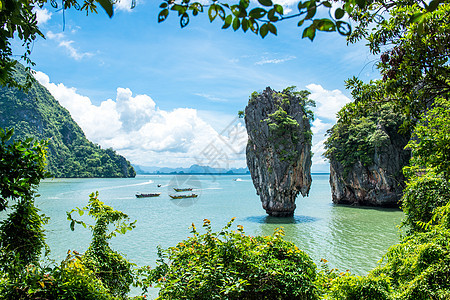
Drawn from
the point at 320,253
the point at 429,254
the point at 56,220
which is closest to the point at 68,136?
the point at 56,220

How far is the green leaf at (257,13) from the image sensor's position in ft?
3.33

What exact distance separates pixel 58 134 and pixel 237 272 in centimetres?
11390

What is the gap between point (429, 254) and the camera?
407 cm

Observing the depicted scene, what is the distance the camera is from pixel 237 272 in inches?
131

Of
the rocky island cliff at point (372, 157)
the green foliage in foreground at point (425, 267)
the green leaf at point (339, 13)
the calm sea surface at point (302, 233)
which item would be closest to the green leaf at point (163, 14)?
the green leaf at point (339, 13)

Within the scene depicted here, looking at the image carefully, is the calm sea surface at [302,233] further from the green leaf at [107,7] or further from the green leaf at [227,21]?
the green leaf at [227,21]

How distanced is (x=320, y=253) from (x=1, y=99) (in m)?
99.8

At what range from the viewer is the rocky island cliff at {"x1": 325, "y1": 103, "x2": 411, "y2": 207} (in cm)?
2752

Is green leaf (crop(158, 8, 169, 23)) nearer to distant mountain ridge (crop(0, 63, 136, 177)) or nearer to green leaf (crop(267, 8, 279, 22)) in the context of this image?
green leaf (crop(267, 8, 279, 22))

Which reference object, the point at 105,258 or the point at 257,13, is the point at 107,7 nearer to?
the point at 257,13

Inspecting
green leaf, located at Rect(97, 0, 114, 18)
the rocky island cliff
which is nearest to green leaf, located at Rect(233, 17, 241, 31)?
green leaf, located at Rect(97, 0, 114, 18)

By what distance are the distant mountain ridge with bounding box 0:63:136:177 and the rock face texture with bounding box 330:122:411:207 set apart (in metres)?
84.7

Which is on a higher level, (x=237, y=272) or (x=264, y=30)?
(x=264, y=30)

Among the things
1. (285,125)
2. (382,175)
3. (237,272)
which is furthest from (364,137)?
(237,272)
